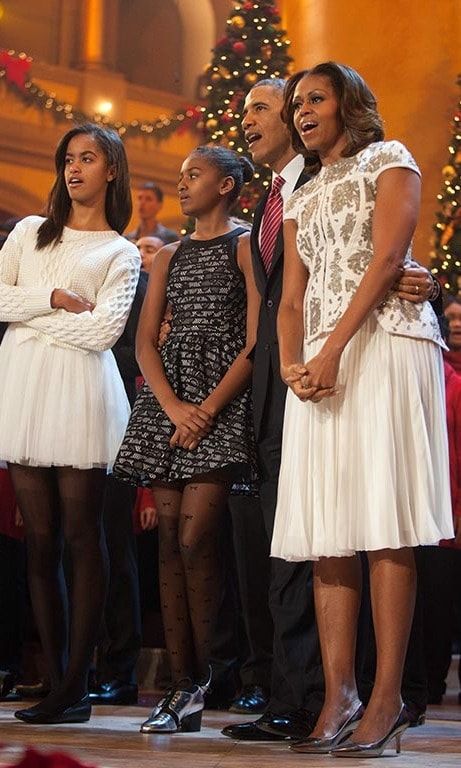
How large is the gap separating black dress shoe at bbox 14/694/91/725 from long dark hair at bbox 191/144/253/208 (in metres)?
1.49

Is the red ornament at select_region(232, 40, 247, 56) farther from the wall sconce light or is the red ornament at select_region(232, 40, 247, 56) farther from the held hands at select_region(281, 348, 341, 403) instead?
the held hands at select_region(281, 348, 341, 403)

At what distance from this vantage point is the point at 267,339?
3.47 metres

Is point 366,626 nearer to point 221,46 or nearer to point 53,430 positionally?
point 53,430

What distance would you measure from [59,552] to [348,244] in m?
1.23

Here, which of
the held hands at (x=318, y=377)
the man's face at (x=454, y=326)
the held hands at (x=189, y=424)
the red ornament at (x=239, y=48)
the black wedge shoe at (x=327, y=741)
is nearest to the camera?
the black wedge shoe at (x=327, y=741)

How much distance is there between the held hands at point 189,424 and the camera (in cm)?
344

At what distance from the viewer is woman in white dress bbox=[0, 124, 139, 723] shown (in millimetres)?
3557

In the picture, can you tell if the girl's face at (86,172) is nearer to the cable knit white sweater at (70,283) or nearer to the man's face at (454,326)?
the cable knit white sweater at (70,283)

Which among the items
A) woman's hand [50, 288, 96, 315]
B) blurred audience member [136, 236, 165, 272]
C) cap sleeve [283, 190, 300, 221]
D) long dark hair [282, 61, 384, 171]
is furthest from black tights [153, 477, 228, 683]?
blurred audience member [136, 236, 165, 272]

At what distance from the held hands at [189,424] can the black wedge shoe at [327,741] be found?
84 cm

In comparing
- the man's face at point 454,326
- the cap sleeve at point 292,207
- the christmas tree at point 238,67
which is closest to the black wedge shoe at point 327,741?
the cap sleeve at point 292,207

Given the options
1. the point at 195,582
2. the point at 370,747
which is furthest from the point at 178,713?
the point at 370,747

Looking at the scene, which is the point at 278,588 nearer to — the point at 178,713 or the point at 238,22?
the point at 178,713

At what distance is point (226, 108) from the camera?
8.95 meters
